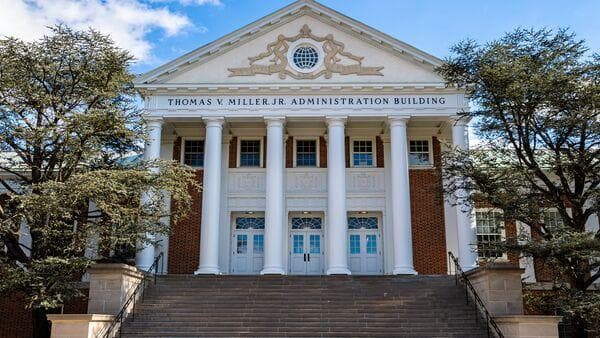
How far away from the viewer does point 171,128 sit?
26828mm

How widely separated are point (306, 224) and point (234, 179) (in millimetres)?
3522

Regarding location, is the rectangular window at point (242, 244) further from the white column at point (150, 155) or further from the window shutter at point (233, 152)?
the white column at point (150, 155)

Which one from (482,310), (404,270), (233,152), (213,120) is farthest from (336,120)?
(482,310)

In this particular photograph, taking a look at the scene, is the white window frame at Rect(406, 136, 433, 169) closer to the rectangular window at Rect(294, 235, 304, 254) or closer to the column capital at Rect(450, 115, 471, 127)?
the column capital at Rect(450, 115, 471, 127)

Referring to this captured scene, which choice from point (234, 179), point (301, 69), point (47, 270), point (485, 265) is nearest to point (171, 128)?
point (234, 179)

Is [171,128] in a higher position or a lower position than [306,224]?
higher

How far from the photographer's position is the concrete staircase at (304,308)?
650 inches

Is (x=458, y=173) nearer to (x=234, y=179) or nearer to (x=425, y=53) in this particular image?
A: (x=425, y=53)

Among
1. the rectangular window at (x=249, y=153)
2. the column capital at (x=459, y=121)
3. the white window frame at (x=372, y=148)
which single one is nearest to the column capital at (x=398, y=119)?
the column capital at (x=459, y=121)

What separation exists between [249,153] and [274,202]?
4.07 meters

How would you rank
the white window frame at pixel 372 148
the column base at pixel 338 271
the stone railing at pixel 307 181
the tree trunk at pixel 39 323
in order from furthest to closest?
the white window frame at pixel 372 148 < the stone railing at pixel 307 181 < the column base at pixel 338 271 < the tree trunk at pixel 39 323

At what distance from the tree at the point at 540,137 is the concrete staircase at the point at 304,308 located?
111 inches

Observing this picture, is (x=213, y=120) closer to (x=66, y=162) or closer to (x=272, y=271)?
(x=272, y=271)

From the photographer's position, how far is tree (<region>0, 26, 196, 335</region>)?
1587 cm
